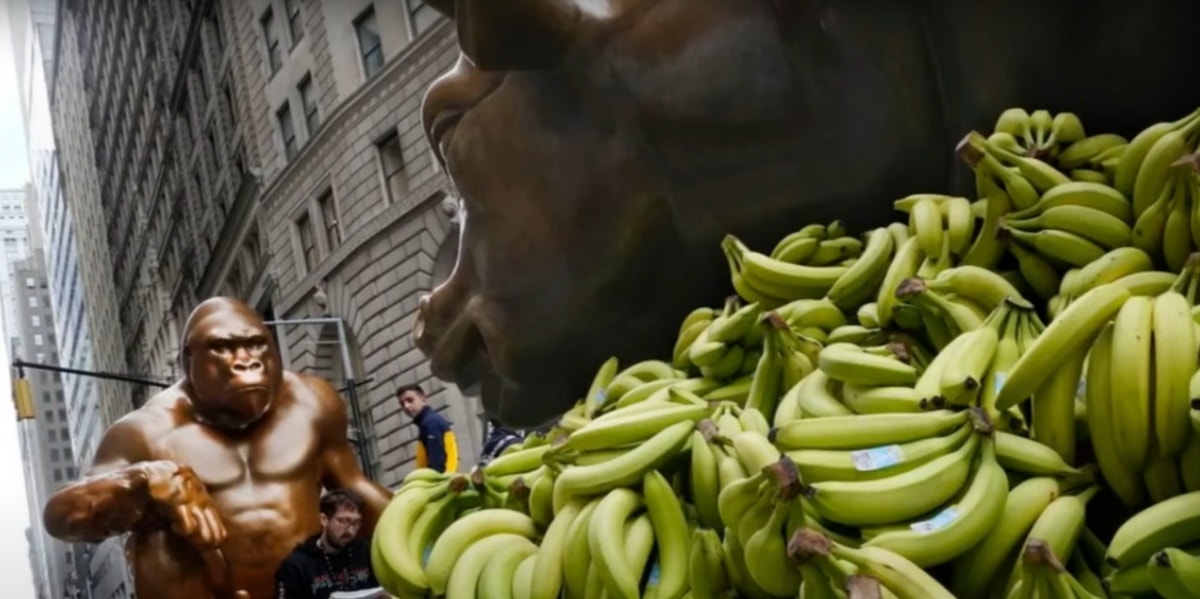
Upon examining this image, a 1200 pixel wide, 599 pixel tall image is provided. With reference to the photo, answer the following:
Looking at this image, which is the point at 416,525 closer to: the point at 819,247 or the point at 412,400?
→ the point at 819,247

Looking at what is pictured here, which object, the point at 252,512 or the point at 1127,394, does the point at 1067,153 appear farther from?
the point at 252,512

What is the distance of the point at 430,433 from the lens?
6.10 meters

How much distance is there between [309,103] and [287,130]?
2.42 feet

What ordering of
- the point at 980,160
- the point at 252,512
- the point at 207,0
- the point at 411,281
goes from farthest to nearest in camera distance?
the point at 207,0
the point at 411,281
the point at 252,512
the point at 980,160

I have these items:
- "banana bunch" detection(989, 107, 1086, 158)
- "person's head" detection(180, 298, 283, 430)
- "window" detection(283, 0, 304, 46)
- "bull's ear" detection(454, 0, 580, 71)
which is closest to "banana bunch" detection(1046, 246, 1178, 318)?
"banana bunch" detection(989, 107, 1086, 158)

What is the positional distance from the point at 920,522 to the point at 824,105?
109 centimetres

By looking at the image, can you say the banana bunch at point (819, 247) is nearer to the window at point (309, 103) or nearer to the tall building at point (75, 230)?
the window at point (309, 103)

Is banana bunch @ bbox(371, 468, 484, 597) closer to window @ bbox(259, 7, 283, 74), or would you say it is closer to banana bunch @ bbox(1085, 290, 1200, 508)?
banana bunch @ bbox(1085, 290, 1200, 508)

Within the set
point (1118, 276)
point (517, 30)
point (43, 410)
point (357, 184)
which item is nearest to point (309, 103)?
point (357, 184)

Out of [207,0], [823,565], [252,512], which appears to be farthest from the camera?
[207,0]

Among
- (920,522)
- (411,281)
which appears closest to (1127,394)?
(920,522)

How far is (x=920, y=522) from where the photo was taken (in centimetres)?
138

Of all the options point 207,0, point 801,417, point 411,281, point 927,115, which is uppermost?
point 207,0

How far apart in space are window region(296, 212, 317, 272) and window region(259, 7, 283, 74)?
77.8 inches
